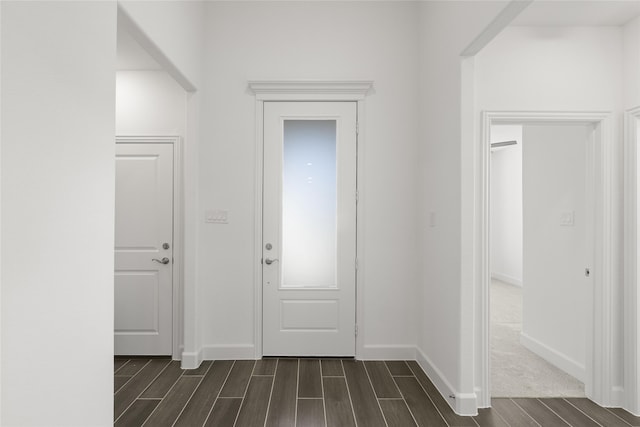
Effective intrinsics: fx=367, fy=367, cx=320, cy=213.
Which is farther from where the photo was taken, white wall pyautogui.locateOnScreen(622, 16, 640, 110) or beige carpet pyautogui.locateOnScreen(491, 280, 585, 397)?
beige carpet pyautogui.locateOnScreen(491, 280, 585, 397)

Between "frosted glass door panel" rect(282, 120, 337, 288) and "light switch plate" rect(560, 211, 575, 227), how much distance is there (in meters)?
2.00

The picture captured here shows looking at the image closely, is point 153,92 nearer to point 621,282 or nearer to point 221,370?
point 221,370

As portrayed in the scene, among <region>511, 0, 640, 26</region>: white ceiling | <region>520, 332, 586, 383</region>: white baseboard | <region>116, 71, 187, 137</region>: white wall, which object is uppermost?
<region>511, 0, 640, 26</region>: white ceiling

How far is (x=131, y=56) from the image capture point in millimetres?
3170

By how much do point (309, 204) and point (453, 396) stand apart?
1.91 meters

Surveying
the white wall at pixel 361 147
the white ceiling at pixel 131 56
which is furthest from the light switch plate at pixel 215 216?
the white ceiling at pixel 131 56

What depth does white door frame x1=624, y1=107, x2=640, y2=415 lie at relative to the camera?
2.50m

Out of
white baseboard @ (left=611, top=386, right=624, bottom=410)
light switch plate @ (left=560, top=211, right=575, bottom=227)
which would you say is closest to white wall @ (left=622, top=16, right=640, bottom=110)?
light switch plate @ (left=560, top=211, right=575, bottom=227)

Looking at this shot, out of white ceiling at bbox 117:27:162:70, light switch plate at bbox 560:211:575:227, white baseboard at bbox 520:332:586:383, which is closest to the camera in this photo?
white ceiling at bbox 117:27:162:70

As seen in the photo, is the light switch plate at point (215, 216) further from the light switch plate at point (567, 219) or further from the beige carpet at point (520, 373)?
the light switch plate at point (567, 219)

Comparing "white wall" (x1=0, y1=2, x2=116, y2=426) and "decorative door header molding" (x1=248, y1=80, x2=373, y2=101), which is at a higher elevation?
"decorative door header molding" (x1=248, y1=80, x2=373, y2=101)

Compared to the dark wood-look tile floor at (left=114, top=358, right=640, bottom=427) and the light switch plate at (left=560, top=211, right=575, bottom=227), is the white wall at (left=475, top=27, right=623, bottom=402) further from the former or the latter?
the dark wood-look tile floor at (left=114, top=358, right=640, bottom=427)

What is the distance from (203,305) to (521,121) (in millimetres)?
3017

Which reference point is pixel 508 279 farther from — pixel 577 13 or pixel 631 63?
pixel 577 13
